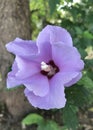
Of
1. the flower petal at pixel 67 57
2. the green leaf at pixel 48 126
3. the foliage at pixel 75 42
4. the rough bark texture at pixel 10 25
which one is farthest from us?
the rough bark texture at pixel 10 25

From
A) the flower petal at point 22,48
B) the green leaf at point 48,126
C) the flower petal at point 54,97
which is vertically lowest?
the green leaf at point 48,126

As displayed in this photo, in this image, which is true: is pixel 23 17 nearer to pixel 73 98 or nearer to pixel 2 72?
pixel 2 72

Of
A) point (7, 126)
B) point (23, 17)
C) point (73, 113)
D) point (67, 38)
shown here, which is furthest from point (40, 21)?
point (67, 38)

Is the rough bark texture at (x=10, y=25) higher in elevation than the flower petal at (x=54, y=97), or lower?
lower

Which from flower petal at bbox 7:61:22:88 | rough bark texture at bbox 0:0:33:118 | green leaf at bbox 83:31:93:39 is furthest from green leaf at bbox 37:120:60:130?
flower petal at bbox 7:61:22:88

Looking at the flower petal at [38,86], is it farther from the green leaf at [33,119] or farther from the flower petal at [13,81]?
the green leaf at [33,119]

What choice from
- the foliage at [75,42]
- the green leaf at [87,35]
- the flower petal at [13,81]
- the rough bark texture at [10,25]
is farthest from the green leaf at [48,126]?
the flower petal at [13,81]
